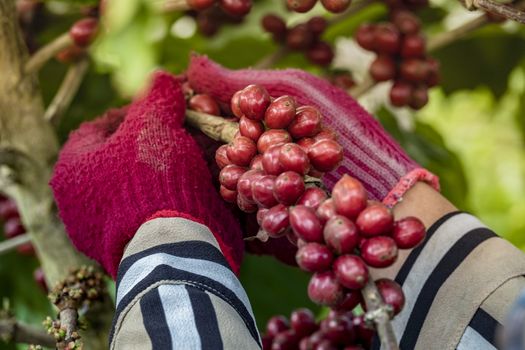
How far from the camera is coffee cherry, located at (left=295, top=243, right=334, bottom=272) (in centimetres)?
49

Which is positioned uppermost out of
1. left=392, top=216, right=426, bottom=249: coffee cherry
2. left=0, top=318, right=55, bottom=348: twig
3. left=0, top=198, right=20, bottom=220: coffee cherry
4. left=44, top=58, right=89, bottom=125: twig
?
left=392, top=216, right=426, bottom=249: coffee cherry

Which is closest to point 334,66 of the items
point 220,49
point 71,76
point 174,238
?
point 220,49

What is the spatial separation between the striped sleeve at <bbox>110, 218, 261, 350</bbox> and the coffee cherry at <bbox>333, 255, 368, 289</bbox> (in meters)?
0.10

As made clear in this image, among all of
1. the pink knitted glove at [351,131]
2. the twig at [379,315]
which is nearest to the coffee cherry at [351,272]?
the twig at [379,315]

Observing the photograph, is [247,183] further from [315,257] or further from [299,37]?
[299,37]

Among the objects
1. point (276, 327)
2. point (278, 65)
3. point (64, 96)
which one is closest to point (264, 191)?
point (276, 327)

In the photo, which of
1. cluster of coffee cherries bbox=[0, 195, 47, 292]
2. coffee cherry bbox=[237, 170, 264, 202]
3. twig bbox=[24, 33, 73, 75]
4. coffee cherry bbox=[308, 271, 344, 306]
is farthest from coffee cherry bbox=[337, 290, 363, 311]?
cluster of coffee cherries bbox=[0, 195, 47, 292]

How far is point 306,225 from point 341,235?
27 mm

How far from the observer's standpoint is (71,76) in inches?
43.1

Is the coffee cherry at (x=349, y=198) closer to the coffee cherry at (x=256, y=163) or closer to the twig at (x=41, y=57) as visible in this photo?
the coffee cherry at (x=256, y=163)

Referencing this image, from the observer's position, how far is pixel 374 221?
493 millimetres

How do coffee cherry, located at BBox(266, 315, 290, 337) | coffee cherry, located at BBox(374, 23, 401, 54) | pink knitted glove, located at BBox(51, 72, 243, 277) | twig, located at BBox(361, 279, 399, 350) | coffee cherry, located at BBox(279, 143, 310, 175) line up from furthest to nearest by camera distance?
coffee cherry, located at BBox(374, 23, 401, 54) < coffee cherry, located at BBox(266, 315, 290, 337) < pink knitted glove, located at BBox(51, 72, 243, 277) < coffee cherry, located at BBox(279, 143, 310, 175) < twig, located at BBox(361, 279, 399, 350)

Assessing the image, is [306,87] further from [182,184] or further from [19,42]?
[19,42]

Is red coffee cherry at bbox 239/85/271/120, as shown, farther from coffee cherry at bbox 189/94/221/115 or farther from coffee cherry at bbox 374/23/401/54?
coffee cherry at bbox 374/23/401/54
